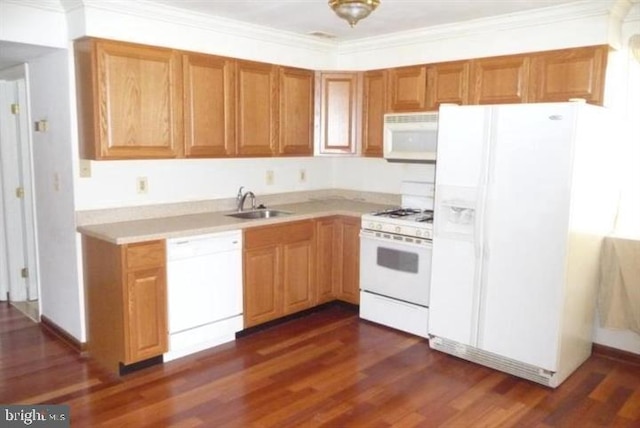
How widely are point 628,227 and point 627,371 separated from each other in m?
0.97

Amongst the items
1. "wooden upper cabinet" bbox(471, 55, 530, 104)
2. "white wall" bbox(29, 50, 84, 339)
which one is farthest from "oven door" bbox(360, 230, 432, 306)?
"white wall" bbox(29, 50, 84, 339)

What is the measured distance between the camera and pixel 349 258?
4.48 metres

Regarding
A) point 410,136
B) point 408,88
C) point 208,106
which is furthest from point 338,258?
point 208,106

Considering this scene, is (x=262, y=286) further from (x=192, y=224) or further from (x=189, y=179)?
(x=189, y=179)

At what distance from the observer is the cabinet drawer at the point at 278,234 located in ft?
12.6

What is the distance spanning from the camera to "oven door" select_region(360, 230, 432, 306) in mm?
3846

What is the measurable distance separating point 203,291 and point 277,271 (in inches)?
26.5

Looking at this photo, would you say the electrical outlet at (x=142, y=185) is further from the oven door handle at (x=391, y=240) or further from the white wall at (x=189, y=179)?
the oven door handle at (x=391, y=240)

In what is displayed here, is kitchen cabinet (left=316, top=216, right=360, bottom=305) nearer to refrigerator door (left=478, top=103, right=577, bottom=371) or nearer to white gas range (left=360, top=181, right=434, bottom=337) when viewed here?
white gas range (left=360, top=181, right=434, bottom=337)

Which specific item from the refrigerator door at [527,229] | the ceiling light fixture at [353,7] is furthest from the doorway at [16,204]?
the refrigerator door at [527,229]

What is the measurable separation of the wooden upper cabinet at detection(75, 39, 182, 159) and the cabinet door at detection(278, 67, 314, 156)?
99 cm

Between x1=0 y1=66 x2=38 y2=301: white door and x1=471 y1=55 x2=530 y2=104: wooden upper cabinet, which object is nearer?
x1=471 y1=55 x2=530 y2=104: wooden upper cabinet

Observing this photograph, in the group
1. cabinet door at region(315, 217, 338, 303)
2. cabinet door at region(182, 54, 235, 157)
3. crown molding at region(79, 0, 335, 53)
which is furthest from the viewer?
cabinet door at region(315, 217, 338, 303)

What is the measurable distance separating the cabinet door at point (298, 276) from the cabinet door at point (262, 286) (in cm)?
7
